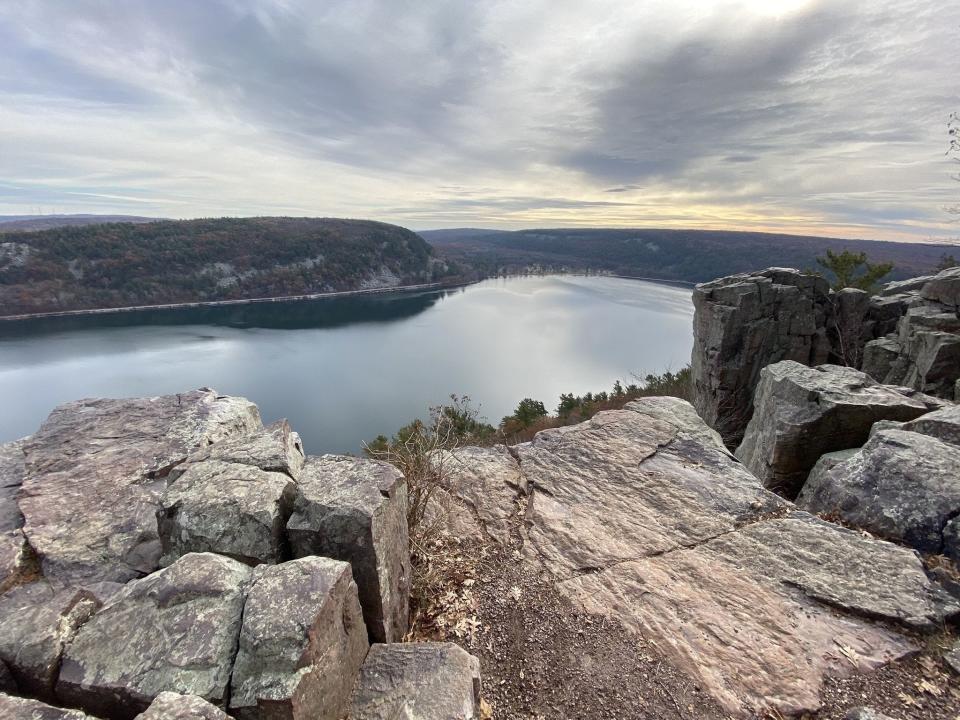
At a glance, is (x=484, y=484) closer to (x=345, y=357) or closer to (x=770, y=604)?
(x=770, y=604)

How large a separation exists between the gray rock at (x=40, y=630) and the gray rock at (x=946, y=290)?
1623 cm

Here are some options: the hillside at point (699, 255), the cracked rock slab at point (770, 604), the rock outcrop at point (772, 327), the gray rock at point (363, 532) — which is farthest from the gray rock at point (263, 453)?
the hillside at point (699, 255)

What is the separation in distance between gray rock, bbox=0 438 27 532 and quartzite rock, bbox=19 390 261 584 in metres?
0.11

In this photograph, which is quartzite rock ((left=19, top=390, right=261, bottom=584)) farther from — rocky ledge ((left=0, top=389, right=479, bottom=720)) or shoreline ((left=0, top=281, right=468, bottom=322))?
shoreline ((left=0, top=281, right=468, bottom=322))

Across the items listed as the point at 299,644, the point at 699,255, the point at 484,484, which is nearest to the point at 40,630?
the point at 299,644

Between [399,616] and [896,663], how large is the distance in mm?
3798

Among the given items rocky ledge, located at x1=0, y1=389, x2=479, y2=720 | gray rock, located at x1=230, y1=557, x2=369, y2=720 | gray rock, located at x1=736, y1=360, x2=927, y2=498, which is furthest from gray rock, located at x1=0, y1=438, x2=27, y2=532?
gray rock, located at x1=736, y1=360, x2=927, y2=498

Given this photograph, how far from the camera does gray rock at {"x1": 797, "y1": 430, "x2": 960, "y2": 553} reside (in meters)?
4.78

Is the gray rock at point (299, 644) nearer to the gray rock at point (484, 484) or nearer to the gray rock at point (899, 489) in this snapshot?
the gray rock at point (484, 484)

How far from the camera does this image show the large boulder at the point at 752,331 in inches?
602

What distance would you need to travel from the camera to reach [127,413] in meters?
5.84

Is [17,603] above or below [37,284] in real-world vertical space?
above

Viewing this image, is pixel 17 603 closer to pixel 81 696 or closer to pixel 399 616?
pixel 81 696

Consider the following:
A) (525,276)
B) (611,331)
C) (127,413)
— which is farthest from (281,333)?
(525,276)
